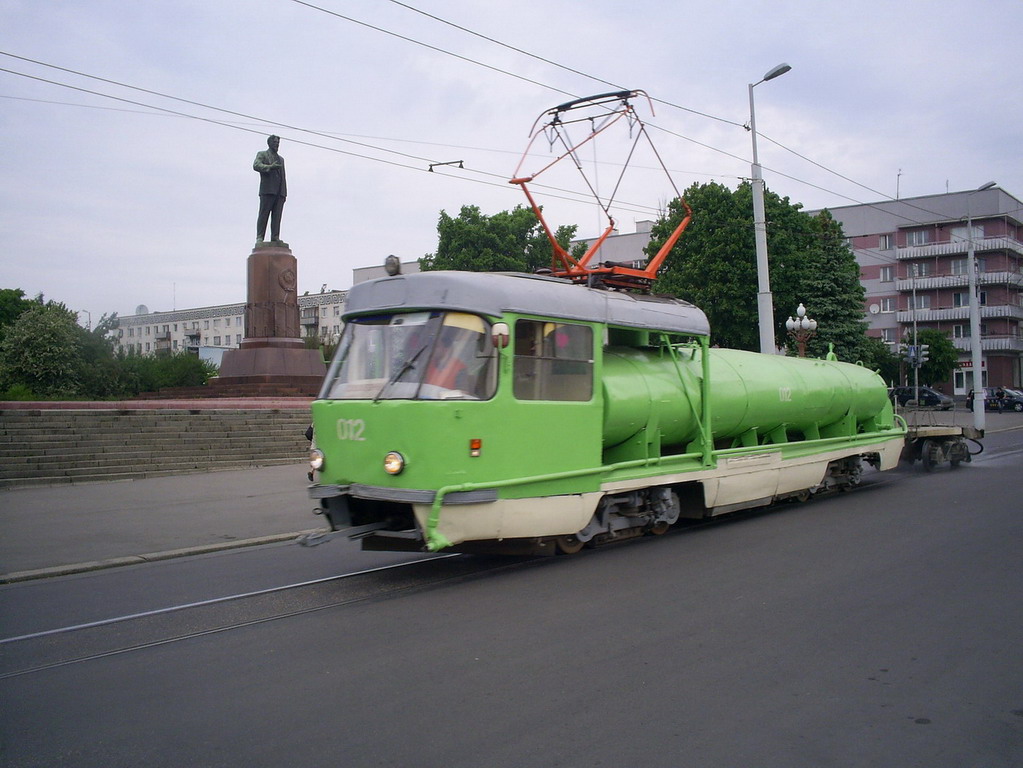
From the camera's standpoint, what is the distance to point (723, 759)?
4059 mm

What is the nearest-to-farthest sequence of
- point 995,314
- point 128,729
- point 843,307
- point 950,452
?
point 128,729, point 950,452, point 843,307, point 995,314

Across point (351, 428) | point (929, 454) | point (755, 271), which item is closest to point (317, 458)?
point (351, 428)

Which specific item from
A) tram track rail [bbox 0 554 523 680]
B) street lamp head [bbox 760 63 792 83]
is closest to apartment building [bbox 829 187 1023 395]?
street lamp head [bbox 760 63 792 83]

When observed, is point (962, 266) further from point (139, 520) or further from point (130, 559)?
point (130, 559)

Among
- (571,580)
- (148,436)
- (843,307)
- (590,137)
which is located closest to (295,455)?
(148,436)

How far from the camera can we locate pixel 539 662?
218 inches

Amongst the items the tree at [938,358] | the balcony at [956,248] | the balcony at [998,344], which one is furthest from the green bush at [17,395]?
the balcony at [998,344]

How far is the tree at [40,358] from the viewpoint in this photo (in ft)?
121

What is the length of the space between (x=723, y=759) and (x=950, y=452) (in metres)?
17.0

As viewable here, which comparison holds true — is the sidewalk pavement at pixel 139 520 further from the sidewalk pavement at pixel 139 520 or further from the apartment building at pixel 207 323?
the apartment building at pixel 207 323

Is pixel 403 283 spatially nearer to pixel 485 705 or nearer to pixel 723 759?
pixel 485 705

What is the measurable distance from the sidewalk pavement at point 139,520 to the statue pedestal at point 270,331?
36.3 feet

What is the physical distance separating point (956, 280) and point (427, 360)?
7061 cm

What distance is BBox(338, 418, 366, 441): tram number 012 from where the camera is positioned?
25.6 feet
